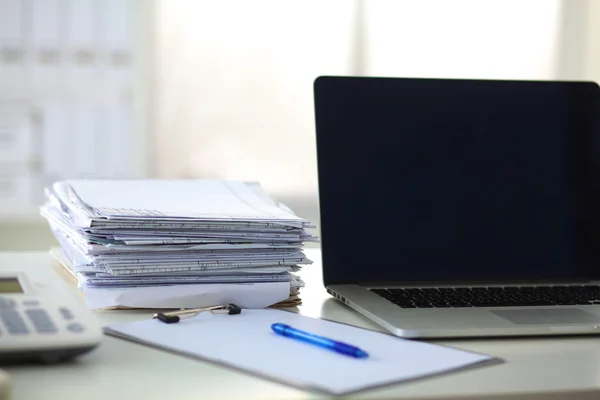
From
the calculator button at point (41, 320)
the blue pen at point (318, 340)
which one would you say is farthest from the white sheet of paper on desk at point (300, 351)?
the calculator button at point (41, 320)

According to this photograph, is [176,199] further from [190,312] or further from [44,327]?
[44,327]

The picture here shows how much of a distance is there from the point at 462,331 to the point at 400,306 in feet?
0.34

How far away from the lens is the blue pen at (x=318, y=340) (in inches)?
26.1

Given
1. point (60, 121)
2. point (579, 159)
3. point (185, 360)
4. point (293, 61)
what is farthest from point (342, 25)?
point (185, 360)

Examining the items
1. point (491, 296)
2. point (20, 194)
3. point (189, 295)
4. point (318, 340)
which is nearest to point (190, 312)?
point (189, 295)

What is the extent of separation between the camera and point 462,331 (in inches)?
30.0

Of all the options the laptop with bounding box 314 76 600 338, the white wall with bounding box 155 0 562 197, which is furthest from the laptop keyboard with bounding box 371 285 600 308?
the white wall with bounding box 155 0 562 197

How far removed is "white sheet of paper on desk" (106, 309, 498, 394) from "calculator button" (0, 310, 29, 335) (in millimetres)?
125

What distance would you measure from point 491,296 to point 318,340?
312mm

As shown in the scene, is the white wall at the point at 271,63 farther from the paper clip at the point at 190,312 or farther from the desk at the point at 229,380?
the desk at the point at 229,380

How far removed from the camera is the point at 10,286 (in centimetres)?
71

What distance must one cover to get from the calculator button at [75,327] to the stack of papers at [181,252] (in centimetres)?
24

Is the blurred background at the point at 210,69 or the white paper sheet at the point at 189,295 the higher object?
the blurred background at the point at 210,69

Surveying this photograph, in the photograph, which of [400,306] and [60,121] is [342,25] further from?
[400,306]
